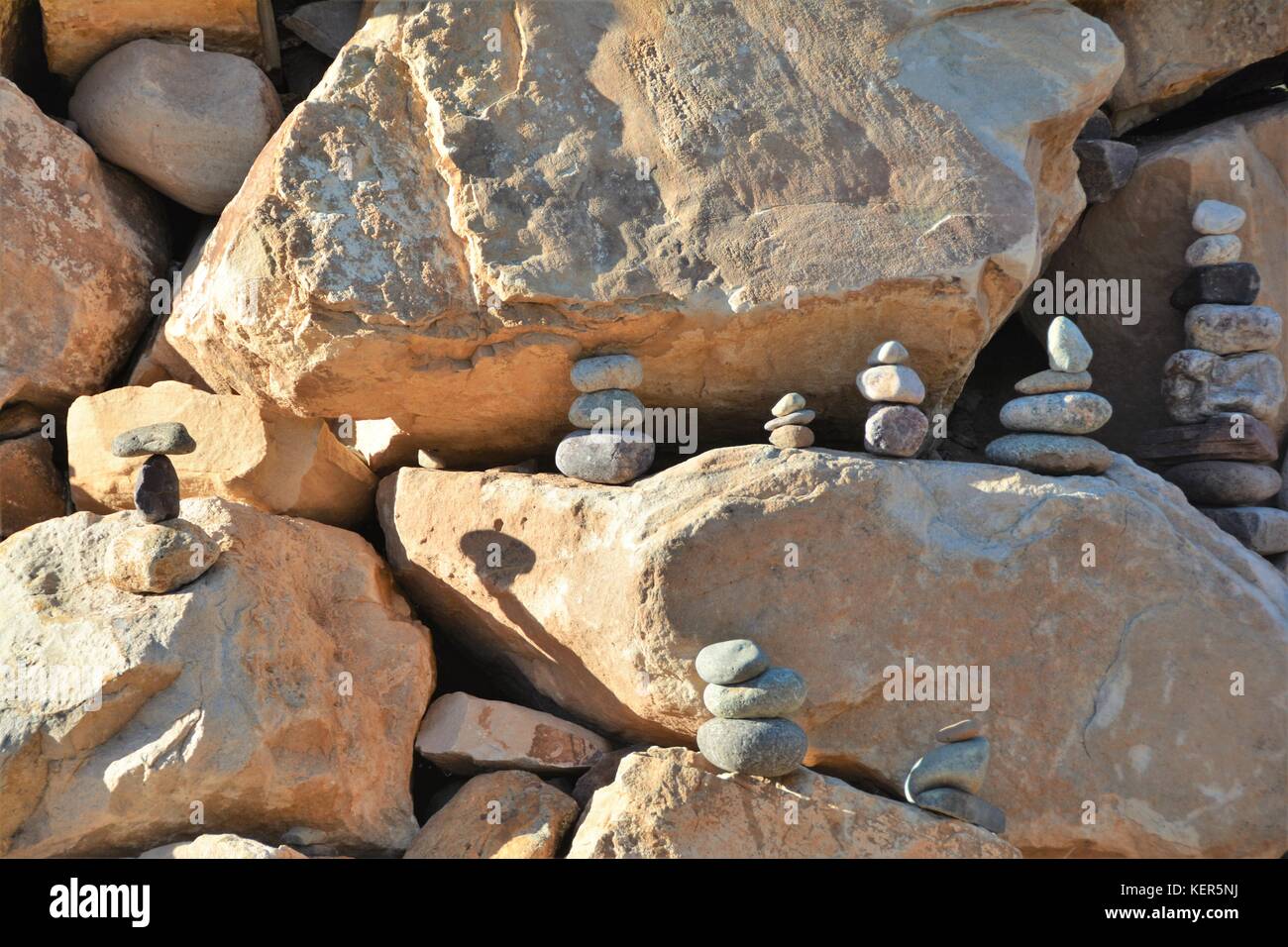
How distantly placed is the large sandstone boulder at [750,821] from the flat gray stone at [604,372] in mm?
1389

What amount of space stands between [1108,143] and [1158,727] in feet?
8.69

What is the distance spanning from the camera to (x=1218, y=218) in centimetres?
553

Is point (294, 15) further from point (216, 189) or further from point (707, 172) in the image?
point (707, 172)

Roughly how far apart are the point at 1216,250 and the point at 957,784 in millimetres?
2799

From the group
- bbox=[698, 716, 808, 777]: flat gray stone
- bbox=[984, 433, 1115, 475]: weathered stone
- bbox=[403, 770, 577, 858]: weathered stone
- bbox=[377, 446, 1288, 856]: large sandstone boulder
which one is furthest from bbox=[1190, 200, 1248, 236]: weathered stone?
bbox=[403, 770, 577, 858]: weathered stone

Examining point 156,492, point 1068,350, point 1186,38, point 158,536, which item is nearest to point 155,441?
point 156,492

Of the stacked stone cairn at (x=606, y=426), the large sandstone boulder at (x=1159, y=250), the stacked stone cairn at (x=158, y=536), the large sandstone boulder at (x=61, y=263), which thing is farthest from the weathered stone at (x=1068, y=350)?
the large sandstone boulder at (x=61, y=263)

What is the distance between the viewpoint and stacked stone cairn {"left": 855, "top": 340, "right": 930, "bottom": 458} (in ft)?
15.1

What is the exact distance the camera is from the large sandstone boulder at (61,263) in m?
5.10

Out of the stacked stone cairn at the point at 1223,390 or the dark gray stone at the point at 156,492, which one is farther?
the stacked stone cairn at the point at 1223,390

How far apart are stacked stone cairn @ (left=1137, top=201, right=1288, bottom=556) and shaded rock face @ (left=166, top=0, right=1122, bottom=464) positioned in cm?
103

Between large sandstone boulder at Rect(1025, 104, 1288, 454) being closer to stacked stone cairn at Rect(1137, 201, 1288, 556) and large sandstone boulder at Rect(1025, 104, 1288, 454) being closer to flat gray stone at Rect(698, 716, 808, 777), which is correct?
A: stacked stone cairn at Rect(1137, 201, 1288, 556)

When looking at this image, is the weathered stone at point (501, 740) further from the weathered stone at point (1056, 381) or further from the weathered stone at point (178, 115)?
the weathered stone at point (178, 115)

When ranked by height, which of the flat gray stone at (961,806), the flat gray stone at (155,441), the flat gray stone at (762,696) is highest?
the flat gray stone at (155,441)
